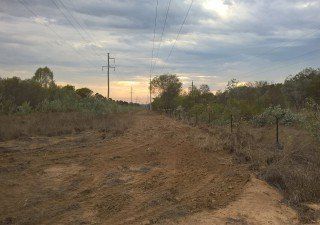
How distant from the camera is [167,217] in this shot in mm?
7367

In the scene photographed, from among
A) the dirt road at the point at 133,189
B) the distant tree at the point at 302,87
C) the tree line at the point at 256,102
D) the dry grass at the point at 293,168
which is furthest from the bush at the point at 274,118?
the distant tree at the point at 302,87

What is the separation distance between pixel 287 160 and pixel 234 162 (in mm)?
1917

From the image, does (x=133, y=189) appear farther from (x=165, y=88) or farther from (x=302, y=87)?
(x=165, y=88)

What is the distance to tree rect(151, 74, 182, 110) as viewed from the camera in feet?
267

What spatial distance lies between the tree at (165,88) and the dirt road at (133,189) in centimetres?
6116

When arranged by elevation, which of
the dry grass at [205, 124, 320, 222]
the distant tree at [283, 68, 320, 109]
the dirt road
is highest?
the distant tree at [283, 68, 320, 109]

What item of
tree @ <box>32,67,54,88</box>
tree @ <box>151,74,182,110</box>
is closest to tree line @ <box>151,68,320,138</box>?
tree @ <box>151,74,182,110</box>

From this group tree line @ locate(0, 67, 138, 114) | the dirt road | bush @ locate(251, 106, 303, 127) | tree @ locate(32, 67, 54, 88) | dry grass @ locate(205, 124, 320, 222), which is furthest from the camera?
tree @ locate(32, 67, 54, 88)

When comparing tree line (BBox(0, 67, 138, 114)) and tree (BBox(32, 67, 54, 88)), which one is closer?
tree line (BBox(0, 67, 138, 114))

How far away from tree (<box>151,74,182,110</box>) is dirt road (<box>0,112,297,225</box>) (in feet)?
201

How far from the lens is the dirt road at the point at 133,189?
7.53 metres

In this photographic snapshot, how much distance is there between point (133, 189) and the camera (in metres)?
9.62

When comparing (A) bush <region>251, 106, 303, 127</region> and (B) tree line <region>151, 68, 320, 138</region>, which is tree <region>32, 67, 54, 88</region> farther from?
Answer: (A) bush <region>251, 106, 303, 127</region>

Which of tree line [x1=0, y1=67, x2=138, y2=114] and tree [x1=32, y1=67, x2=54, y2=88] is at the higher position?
tree [x1=32, y1=67, x2=54, y2=88]
